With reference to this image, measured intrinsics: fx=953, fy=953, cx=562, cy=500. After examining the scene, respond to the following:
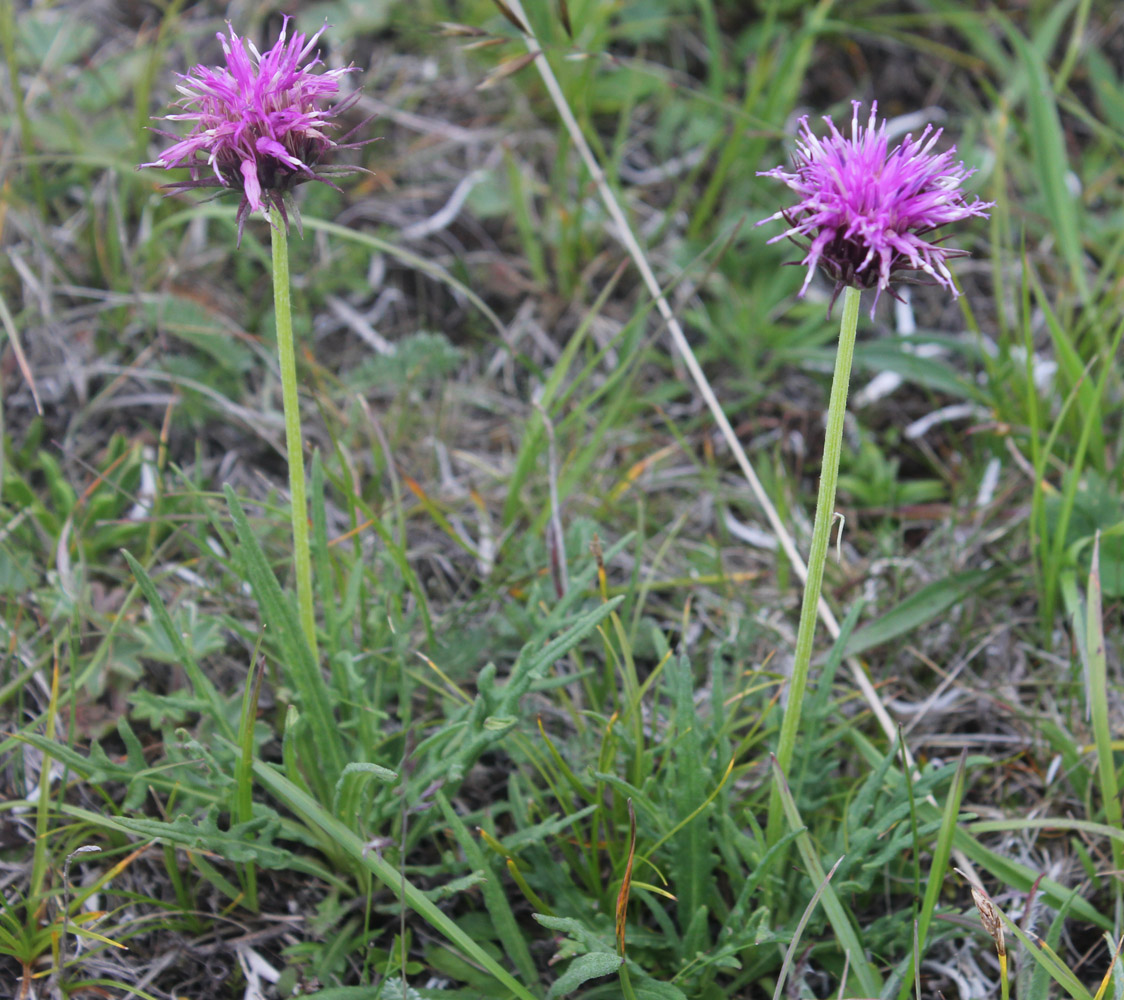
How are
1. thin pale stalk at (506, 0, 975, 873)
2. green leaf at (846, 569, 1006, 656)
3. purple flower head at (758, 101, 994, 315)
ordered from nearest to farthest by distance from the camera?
purple flower head at (758, 101, 994, 315) < thin pale stalk at (506, 0, 975, 873) < green leaf at (846, 569, 1006, 656)

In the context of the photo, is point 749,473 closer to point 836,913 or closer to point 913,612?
point 913,612

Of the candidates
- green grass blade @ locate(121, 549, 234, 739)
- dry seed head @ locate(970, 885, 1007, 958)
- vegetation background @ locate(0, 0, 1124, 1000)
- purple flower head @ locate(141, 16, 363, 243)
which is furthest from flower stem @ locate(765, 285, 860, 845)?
green grass blade @ locate(121, 549, 234, 739)

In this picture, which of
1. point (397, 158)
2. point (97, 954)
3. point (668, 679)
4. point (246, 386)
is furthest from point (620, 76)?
point (97, 954)

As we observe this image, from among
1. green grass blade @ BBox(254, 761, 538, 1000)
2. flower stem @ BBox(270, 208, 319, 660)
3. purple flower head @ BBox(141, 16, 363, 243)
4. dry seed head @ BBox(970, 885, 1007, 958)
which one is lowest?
green grass blade @ BBox(254, 761, 538, 1000)

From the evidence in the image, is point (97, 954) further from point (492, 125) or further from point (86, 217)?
point (492, 125)

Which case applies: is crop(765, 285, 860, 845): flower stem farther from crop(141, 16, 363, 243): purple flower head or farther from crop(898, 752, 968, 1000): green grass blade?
crop(141, 16, 363, 243): purple flower head

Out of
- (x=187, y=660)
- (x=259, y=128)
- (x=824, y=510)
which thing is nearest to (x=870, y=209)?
(x=824, y=510)

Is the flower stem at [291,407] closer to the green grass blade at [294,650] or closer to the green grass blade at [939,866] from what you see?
the green grass blade at [294,650]
